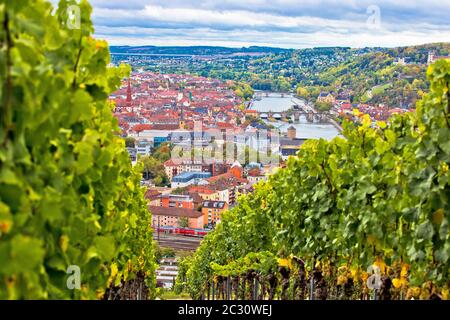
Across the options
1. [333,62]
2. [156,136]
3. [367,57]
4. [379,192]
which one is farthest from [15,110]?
[156,136]

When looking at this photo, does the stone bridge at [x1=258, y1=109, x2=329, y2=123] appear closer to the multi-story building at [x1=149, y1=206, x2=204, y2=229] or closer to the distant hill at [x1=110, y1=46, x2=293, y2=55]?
the multi-story building at [x1=149, y1=206, x2=204, y2=229]

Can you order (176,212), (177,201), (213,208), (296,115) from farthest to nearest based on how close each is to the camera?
(177,201)
(176,212)
(213,208)
(296,115)

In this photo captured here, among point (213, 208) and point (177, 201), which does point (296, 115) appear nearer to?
point (213, 208)

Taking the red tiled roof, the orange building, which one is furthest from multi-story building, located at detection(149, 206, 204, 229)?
the orange building

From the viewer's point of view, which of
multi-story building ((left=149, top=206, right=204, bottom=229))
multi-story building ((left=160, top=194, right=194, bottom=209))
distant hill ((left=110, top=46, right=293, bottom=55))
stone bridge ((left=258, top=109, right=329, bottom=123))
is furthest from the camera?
distant hill ((left=110, top=46, right=293, bottom=55))

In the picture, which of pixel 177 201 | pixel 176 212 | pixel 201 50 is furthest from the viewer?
pixel 201 50

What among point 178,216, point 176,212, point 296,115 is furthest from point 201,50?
point 296,115

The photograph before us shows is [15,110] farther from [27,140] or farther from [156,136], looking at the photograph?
[156,136]

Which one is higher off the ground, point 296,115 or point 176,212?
point 296,115

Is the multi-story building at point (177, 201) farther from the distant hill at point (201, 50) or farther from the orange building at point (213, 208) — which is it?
the distant hill at point (201, 50)

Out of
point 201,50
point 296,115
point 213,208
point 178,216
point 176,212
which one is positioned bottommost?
point 178,216

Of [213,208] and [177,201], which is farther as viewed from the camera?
[177,201]

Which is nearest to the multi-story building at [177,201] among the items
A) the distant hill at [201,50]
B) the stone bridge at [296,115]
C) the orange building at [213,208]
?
the orange building at [213,208]

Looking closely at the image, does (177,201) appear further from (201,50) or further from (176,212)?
(201,50)
